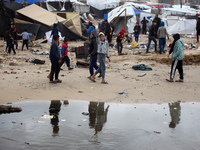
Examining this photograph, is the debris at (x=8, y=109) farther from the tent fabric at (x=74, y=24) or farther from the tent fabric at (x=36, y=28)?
the tent fabric at (x=74, y=24)

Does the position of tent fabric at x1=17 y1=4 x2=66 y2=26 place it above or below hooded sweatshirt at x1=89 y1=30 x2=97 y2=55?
above

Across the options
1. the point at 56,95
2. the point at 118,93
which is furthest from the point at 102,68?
the point at 56,95

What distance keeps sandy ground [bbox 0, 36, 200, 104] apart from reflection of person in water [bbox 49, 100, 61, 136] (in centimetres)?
32

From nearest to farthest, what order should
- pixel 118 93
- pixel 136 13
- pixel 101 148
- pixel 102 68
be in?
pixel 101 148, pixel 118 93, pixel 102 68, pixel 136 13

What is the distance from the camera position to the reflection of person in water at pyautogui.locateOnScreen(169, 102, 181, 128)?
207 inches

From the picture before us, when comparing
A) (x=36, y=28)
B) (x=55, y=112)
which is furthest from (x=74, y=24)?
(x=55, y=112)

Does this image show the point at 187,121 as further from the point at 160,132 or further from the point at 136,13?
the point at 136,13

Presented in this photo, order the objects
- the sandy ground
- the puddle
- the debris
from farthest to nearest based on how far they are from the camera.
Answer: the sandy ground < the debris < the puddle

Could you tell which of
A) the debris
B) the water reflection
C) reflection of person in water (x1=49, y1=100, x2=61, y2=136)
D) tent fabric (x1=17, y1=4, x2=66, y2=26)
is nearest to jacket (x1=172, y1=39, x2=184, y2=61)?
the water reflection

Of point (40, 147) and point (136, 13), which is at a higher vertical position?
point (136, 13)

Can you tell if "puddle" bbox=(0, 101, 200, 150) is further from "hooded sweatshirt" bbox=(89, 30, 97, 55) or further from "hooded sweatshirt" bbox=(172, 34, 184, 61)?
"hooded sweatshirt" bbox=(89, 30, 97, 55)

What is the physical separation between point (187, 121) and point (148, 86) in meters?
2.58

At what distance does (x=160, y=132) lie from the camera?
15.7ft

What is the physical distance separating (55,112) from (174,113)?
8.10ft
